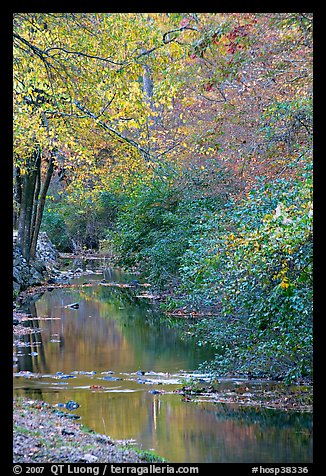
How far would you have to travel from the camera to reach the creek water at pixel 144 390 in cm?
704

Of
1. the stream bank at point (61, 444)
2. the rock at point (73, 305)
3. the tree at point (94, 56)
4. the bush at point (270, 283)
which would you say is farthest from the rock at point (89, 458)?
the rock at point (73, 305)

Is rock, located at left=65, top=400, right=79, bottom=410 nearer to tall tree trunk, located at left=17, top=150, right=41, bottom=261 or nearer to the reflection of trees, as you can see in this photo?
the reflection of trees

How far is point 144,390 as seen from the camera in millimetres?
8977

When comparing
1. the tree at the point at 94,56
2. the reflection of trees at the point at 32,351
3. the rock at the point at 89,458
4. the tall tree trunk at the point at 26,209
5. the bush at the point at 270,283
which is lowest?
the rock at the point at 89,458

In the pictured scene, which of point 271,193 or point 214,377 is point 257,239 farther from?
point 214,377

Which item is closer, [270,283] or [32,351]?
[270,283]

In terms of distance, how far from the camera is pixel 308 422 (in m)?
7.57

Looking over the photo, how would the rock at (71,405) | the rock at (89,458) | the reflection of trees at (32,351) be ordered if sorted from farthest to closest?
the reflection of trees at (32,351)
the rock at (71,405)
the rock at (89,458)

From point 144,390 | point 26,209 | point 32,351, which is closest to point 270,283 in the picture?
point 144,390

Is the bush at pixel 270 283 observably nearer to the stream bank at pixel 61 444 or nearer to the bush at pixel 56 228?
the stream bank at pixel 61 444

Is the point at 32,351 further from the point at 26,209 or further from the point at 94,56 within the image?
the point at 26,209

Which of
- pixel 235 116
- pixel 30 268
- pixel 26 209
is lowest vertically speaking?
pixel 30 268

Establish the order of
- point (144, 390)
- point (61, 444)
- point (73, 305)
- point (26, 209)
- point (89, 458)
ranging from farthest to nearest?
point (26, 209)
point (73, 305)
point (144, 390)
point (61, 444)
point (89, 458)
